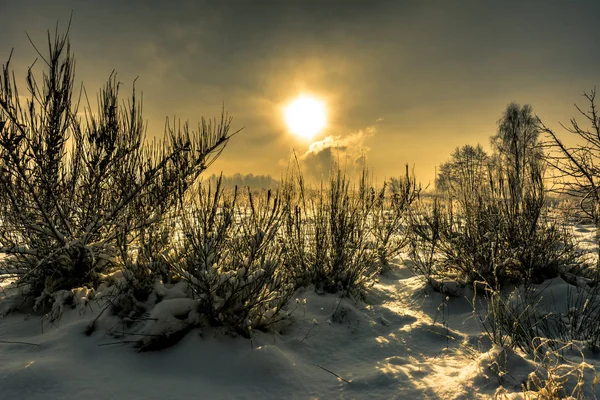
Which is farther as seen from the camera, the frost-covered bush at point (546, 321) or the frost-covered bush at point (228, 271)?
the frost-covered bush at point (228, 271)

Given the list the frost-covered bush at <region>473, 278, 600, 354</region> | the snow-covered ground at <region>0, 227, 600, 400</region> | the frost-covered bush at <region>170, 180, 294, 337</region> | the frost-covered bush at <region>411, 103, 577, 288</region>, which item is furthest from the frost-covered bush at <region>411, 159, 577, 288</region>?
the frost-covered bush at <region>170, 180, 294, 337</region>

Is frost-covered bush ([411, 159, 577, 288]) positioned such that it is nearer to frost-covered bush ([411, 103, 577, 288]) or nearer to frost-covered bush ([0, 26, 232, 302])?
frost-covered bush ([411, 103, 577, 288])

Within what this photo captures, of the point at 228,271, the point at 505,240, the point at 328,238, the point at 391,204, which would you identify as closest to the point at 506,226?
the point at 505,240

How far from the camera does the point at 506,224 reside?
13.4ft

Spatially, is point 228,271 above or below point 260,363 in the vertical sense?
above

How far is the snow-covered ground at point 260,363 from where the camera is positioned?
1.92 metres

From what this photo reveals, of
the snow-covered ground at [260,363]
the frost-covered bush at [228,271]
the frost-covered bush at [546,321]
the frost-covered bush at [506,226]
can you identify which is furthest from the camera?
the frost-covered bush at [506,226]

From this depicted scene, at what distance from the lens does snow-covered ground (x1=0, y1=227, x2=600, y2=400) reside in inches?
75.8

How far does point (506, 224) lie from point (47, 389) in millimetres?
4757

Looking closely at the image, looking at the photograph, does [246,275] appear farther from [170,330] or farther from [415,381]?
[415,381]

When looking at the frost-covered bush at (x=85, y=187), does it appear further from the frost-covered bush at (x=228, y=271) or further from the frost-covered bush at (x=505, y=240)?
the frost-covered bush at (x=505, y=240)

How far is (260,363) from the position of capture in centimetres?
223

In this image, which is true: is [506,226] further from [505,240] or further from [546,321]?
[546,321]

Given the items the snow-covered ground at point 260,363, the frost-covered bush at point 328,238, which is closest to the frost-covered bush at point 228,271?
the snow-covered ground at point 260,363
